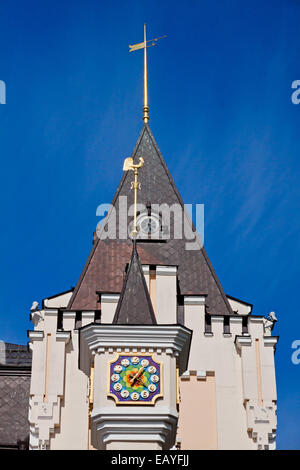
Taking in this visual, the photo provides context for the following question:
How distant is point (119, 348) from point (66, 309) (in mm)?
7857


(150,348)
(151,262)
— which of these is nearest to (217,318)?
(151,262)

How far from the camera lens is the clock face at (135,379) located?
677 inches

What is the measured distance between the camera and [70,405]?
24.0 meters

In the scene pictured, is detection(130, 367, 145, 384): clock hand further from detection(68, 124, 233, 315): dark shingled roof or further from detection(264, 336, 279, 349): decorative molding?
detection(68, 124, 233, 315): dark shingled roof

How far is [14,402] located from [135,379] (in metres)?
8.98

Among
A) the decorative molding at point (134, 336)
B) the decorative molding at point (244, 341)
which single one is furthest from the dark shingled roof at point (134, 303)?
the decorative molding at point (244, 341)

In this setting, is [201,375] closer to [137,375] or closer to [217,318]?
[217,318]

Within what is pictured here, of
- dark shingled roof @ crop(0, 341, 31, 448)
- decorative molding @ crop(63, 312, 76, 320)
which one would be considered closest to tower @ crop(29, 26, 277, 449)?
decorative molding @ crop(63, 312, 76, 320)

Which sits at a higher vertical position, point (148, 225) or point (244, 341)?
point (148, 225)

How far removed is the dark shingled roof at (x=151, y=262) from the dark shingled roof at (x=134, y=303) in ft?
20.5

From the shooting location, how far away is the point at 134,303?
1870 cm

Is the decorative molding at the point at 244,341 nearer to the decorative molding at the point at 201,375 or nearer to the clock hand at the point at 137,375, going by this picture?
the decorative molding at the point at 201,375
